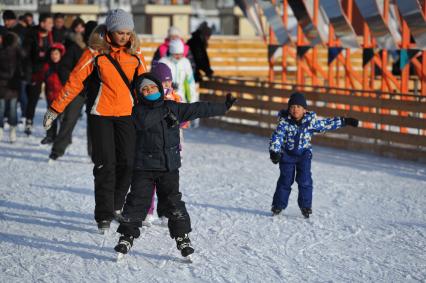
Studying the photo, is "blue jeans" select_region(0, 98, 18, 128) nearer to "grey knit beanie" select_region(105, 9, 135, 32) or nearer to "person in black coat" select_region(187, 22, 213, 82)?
"person in black coat" select_region(187, 22, 213, 82)

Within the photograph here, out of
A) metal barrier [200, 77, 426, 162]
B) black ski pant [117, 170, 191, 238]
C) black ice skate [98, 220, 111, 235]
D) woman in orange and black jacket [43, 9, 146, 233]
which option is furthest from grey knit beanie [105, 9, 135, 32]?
metal barrier [200, 77, 426, 162]

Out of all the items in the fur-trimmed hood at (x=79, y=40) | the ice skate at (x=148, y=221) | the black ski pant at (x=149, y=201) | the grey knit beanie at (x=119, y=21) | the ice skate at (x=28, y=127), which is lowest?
the ice skate at (x=28, y=127)

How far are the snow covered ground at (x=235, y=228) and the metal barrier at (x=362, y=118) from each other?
37 cm

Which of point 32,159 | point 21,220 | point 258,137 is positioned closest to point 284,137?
point 21,220

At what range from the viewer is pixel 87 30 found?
443 inches

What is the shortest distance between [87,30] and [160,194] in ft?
15.4

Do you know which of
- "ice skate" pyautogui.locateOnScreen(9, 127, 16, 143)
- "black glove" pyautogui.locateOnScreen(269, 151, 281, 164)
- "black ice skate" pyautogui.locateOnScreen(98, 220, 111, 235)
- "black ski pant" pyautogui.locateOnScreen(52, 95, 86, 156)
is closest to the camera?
"black ice skate" pyautogui.locateOnScreen(98, 220, 111, 235)

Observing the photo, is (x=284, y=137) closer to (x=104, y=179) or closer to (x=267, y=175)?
(x=104, y=179)

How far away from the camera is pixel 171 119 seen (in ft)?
21.9

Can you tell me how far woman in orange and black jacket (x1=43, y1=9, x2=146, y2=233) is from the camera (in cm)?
764

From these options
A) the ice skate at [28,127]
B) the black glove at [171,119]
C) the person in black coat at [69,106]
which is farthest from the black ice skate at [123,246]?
the ice skate at [28,127]

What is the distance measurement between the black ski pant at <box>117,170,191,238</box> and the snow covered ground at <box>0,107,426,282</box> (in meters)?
0.23

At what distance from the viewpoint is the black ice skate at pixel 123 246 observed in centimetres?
679

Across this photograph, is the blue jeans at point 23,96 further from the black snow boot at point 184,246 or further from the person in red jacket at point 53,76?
the black snow boot at point 184,246
